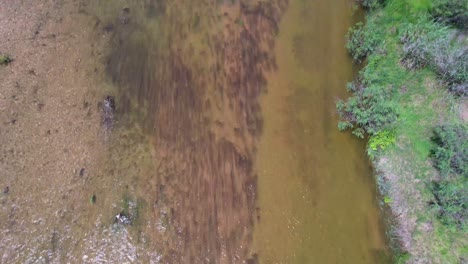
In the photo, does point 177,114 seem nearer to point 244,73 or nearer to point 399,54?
point 244,73

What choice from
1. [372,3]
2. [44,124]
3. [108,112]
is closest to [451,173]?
[372,3]

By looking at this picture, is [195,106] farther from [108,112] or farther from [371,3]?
[371,3]

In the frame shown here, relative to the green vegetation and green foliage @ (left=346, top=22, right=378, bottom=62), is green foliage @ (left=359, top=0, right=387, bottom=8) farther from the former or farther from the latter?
green foliage @ (left=346, top=22, right=378, bottom=62)

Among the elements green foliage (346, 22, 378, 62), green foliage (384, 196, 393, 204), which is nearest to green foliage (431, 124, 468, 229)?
green foliage (384, 196, 393, 204)

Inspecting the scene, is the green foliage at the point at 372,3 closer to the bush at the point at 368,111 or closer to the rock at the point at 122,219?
the bush at the point at 368,111

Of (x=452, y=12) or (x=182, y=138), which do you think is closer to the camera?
(x=182, y=138)

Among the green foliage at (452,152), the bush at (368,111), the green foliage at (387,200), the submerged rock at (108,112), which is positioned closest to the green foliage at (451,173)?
the green foliage at (452,152)

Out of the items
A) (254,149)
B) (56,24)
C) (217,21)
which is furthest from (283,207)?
(56,24)

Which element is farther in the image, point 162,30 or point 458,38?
point 162,30
